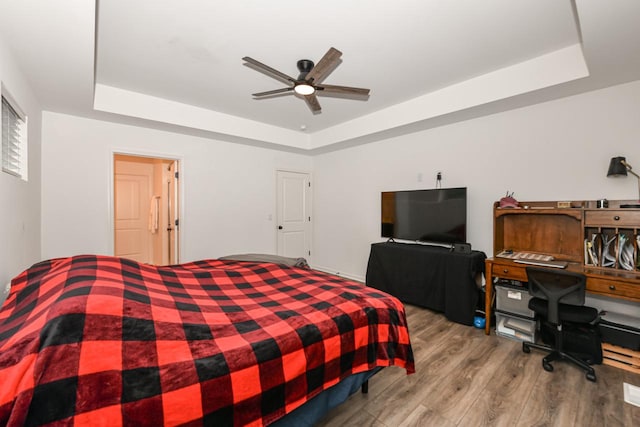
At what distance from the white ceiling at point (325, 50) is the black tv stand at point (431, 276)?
5.49 feet

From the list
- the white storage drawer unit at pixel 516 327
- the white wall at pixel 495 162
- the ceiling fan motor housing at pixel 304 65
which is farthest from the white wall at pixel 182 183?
the white storage drawer unit at pixel 516 327

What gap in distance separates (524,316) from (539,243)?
84 centimetres

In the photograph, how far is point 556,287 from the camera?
7.32 feet

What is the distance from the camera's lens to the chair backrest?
2.14 metres

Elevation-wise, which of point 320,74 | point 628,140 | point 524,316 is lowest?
point 524,316

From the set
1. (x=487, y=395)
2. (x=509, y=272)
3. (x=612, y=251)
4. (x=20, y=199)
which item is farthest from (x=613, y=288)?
(x=20, y=199)

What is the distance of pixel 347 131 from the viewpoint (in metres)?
4.40

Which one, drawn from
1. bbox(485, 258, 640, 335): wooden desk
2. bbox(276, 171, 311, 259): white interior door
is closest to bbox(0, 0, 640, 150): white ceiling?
bbox(485, 258, 640, 335): wooden desk

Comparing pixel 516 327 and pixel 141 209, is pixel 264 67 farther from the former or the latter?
pixel 141 209

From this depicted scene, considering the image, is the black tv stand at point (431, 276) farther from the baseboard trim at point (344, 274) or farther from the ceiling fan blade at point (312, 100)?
the ceiling fan blade at point (312, 100)

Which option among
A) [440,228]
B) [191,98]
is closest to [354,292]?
[440,228]

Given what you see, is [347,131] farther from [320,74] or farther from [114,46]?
[114,46]

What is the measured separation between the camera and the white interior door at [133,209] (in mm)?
5312

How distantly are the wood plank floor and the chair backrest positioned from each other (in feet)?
1.58
